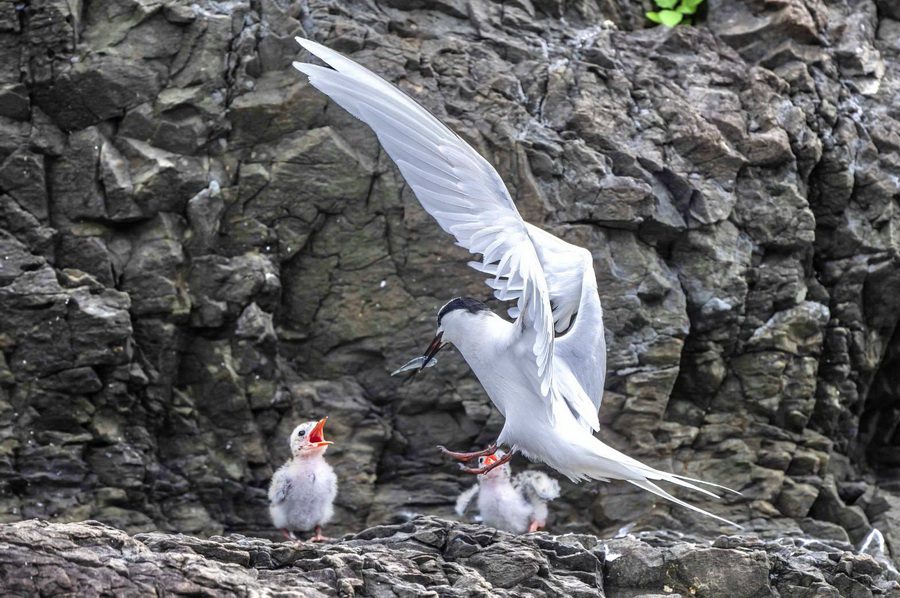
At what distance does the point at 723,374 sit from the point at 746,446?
577 millimetres

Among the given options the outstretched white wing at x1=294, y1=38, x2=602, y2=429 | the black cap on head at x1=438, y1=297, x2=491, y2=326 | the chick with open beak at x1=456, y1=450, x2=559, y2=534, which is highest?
the outstretched white wing at x1=294, y1=38, x2=602, y2=429

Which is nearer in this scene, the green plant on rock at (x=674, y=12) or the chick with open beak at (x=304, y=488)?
the chick with open beak at (x=304, y=488)

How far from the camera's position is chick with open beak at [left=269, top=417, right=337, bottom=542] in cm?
786

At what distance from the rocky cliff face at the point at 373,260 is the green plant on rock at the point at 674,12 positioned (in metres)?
→ 0.67

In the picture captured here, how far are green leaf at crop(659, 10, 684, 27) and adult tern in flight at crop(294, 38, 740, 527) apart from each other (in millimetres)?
4116

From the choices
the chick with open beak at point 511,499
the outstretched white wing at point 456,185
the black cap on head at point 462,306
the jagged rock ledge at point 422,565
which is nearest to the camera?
the jagged rock ledge at point 422,565

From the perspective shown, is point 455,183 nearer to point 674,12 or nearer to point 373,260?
point 373,260

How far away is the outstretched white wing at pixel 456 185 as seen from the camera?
6.49 metres

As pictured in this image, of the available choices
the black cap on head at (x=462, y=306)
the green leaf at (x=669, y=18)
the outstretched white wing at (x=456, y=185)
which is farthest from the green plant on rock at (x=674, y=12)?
the outstretched white wing at (x=456, y=185)

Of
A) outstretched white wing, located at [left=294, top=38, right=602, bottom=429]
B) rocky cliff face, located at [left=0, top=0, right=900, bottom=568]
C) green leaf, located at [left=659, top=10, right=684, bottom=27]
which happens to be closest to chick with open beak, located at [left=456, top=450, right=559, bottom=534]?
rocky cliff face, located at [left=0, top=0, right=900, bottom=568]

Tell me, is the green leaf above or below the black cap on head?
above

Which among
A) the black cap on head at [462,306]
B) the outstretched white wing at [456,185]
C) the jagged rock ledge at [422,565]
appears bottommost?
the jagged rock ledge at [422,565]

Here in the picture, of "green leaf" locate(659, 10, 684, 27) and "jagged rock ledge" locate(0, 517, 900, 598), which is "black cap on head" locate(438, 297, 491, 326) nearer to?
"jagged rock ledge" locate(0, 517, 900, 598)

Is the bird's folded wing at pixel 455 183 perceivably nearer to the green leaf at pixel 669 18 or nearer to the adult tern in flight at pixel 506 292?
the adult tern in flight at pixel 506 292
